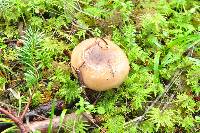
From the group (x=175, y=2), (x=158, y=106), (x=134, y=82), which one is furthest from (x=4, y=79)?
(x=175, y=2)

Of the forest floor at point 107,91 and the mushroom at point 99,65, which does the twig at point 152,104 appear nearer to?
the forest floor at point 107,91

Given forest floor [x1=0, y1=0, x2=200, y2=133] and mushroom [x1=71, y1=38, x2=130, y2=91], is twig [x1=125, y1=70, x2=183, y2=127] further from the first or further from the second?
mushroom [x1=71, y1=38, x2=130, y2=91]

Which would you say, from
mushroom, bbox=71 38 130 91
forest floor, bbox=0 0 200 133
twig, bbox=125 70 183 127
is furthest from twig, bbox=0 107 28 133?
twig, bbox=125 70 183 127

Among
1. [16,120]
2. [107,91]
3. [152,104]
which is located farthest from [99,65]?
[16,120]

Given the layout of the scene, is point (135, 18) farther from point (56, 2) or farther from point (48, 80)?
point (48, 80)

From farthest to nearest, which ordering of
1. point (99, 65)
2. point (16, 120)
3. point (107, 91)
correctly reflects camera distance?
point (107, 91) < point (99, 65) < point (16, 120)

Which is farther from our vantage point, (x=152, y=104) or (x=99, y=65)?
(x=152, y=104)

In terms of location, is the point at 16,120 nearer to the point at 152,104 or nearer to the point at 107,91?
A: the point at 107,91

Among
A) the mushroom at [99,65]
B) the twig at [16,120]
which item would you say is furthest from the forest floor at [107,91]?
the mushroom at [99,65]
